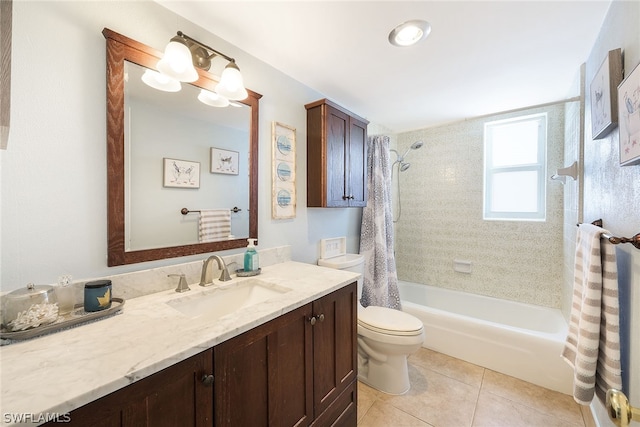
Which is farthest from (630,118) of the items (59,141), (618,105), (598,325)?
(59,141)

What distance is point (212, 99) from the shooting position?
4.36 ft

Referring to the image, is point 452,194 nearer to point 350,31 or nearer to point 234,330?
point 350,31

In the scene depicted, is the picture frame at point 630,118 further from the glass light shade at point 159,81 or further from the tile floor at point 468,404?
the glass light shade at point 159,81

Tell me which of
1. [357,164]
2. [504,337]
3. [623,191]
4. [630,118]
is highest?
[357,164]

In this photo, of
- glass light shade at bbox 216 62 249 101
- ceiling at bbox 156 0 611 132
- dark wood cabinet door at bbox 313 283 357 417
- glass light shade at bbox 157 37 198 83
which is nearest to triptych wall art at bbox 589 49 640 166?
ceiling at bbox 156 0 611 132

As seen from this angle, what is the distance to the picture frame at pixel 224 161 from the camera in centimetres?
134

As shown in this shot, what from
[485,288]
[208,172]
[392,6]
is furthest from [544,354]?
[208,172]

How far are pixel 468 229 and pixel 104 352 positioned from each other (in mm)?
2984

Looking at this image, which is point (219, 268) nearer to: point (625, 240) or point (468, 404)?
point (625, 240)

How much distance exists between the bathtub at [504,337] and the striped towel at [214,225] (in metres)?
1.87

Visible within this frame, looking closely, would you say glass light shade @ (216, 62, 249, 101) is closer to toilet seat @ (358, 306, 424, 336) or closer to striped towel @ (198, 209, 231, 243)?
striped towel @ (198, 209, 231, 243)

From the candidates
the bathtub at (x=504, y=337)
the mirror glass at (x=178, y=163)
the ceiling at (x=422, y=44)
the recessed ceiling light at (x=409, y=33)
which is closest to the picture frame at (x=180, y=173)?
the mirror glass at (x=178, y=163)

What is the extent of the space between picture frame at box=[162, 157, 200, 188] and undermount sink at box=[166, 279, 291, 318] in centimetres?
54

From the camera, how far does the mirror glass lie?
1073 millimetres
